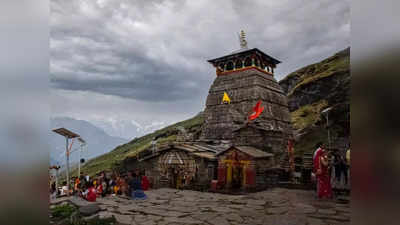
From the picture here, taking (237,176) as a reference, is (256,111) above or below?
above

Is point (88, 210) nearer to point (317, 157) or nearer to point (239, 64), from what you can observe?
point (317, 157)

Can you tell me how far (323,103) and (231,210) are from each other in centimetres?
482

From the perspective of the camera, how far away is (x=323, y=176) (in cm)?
573

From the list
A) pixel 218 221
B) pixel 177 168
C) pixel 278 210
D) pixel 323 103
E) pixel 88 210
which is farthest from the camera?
pixel 177 168

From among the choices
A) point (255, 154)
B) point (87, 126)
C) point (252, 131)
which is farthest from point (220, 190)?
point (87, 126)

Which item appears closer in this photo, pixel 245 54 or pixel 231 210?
pixel 231 210

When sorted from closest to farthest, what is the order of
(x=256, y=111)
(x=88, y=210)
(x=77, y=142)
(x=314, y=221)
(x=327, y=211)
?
(x=314, y=221), (x=327, y=211), (x=88, y=210), (x=77, y=142), (x=256, y=111)

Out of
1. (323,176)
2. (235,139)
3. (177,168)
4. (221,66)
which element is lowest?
(177,168)

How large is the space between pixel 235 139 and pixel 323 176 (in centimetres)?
438

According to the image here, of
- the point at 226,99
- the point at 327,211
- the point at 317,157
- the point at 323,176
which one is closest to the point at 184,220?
the point at 327,211

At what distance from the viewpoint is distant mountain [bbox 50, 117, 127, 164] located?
5395 millimetres

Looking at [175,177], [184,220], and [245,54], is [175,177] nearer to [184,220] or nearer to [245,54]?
[184,220]
